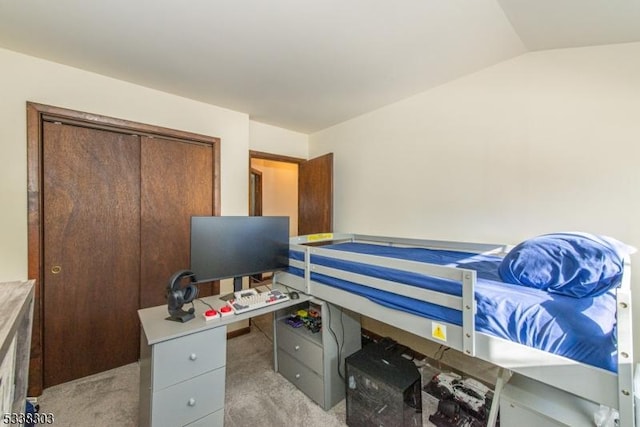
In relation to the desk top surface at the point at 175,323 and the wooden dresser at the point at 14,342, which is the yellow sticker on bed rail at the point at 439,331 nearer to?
the desk top surface at the point at 175,323

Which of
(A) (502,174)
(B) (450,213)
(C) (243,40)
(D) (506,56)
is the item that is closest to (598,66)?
(D) (506,56)

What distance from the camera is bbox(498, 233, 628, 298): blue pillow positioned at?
1.04 m

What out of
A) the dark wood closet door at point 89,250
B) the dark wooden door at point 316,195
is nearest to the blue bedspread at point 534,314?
the dark wooden door at point 316,195

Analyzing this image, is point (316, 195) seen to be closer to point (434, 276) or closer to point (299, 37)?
point (299, 37)

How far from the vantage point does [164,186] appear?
8.10 ft

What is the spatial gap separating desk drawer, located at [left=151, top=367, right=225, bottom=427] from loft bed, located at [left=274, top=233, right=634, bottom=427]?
0.93m

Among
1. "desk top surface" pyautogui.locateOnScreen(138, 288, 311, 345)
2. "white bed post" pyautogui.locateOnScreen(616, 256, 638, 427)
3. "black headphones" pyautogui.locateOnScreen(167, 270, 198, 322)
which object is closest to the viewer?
"white bed post" pyautogui.locateOnScreen(616, 256, 638, 427)

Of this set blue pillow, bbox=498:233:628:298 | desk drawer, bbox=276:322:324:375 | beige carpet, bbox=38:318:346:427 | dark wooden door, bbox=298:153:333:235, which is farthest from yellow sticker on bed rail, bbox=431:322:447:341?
dark wooden door, bbox=298:153:333:235

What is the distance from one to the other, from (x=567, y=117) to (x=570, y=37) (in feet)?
1.52

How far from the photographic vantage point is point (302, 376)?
6.42ft

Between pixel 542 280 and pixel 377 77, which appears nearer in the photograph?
pixel 542 280

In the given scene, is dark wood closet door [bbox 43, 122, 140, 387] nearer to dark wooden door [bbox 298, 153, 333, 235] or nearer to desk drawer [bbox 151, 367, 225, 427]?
desk drawer [bbox 151, 367, 225, 427]

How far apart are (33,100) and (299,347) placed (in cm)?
268

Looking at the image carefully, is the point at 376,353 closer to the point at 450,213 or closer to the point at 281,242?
the point at 281,242
